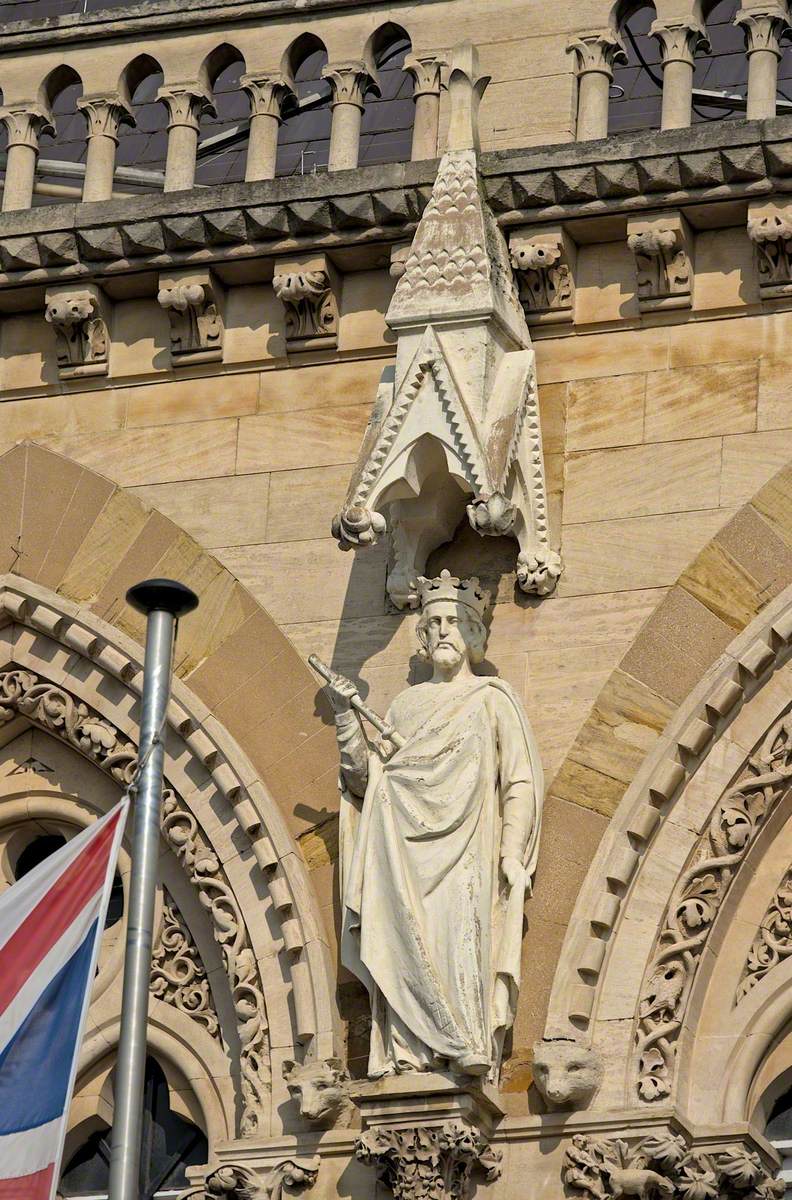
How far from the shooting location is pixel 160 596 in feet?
46.5

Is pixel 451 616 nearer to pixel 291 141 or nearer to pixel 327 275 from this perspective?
pixel 327 275

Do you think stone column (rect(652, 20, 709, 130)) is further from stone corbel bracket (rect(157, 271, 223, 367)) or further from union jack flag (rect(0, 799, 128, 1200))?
union jack flag (rect(0, 799, 128, 1200))

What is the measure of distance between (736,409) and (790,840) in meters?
1.97

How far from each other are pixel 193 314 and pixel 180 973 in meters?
3.17

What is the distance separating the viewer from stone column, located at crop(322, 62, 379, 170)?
16859 millimetres

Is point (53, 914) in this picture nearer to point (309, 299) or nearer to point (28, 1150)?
point (28, 1150)

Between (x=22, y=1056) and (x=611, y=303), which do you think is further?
(x=611, y=303)

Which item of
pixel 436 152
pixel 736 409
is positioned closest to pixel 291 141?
pixel 436 152

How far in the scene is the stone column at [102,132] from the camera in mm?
17344

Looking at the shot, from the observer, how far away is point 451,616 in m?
15.6

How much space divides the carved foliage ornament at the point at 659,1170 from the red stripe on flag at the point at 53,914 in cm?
227

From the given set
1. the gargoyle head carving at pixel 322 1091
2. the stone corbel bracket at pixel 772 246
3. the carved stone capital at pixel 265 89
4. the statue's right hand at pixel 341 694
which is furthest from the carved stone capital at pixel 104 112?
the gargoyle head carving at pixel 322 1091

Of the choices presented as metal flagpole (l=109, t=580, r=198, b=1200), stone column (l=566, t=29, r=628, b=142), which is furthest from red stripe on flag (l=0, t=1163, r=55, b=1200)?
stone column (l=566, t=29, r=628, b=142)

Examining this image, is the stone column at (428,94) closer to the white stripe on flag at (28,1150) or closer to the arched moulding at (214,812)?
the arched moulding at (214,812)
